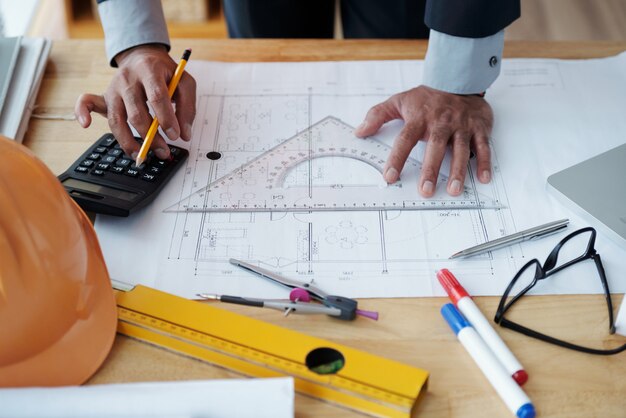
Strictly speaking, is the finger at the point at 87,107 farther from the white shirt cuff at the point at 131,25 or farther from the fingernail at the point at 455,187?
the fingernail at the point at 455,187

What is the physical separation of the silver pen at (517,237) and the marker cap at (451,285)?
0.14ft

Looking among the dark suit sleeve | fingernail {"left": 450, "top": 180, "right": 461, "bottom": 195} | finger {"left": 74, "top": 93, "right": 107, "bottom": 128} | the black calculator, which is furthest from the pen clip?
finger {"left": 74, "top": 93, "right": 107, "bottom": 128}

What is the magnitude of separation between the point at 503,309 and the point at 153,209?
1.44 feet

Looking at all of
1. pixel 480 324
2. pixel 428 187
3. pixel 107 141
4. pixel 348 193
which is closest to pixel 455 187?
pixel 428 187

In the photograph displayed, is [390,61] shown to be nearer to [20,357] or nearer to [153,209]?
[153,209]

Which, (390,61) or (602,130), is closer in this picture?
(602,130)

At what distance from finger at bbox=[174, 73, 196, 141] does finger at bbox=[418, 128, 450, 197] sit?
0.34m

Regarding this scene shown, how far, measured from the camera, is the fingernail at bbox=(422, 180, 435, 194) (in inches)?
36.1

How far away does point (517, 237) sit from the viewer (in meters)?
0.84

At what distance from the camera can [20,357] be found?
2.14 ft

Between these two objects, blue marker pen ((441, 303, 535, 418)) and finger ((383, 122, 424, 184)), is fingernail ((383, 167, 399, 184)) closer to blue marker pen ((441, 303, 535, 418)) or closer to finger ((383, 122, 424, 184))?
finger ((383, 122, 424, 184))

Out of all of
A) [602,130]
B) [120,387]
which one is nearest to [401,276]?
[120,387]

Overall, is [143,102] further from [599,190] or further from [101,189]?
[599,190]

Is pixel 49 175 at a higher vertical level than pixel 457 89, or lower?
higher
